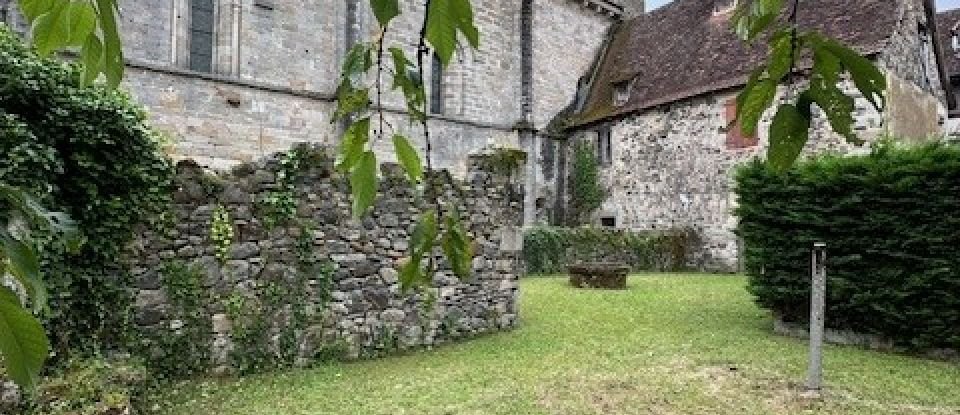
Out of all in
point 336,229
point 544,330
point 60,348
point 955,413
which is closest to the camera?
point 60,348

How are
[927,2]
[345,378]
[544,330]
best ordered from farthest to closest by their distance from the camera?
[927,2] → [544,330] → [345,378]

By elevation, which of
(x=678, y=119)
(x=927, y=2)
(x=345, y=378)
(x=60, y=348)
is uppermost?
(x=927, y=2)

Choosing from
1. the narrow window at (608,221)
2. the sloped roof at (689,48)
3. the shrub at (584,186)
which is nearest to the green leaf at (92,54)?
the sloped roof at (689,48)

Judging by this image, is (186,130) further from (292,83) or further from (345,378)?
(345,378)

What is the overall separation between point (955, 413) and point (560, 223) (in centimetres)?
1602

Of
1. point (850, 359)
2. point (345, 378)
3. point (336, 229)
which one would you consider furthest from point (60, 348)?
point (850, 359)

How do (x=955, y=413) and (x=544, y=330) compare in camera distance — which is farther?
(x=544, y=330)

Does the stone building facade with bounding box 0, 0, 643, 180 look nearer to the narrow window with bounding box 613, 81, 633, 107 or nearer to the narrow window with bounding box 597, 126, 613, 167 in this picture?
the narrow window with bounding box 597, 126, 613, 167

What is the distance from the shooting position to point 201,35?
48.2 feet

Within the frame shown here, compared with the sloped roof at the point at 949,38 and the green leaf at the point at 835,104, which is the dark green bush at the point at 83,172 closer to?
the green leaf at the point at 835,104

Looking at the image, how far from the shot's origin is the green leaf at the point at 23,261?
2.27 feet

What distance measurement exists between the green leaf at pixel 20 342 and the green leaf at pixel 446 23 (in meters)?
0.58

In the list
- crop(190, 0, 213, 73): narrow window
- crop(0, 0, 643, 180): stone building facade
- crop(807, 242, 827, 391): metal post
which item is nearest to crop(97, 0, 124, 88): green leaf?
crop(807, 242, 827, 391): metal post

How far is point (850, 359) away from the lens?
716cm
